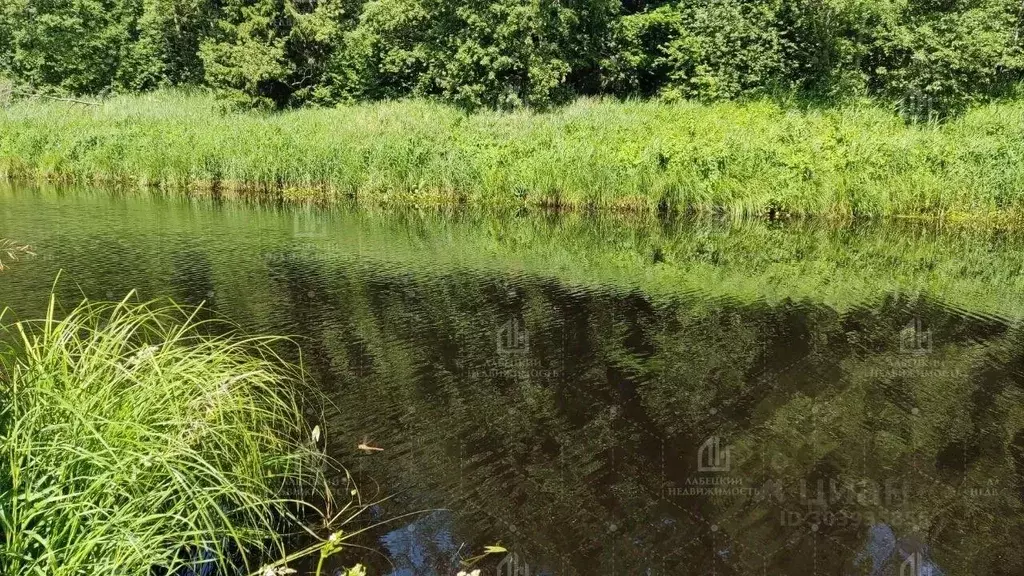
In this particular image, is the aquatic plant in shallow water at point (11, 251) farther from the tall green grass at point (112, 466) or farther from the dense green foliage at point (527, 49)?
the dense green foliage at point (527, 49)

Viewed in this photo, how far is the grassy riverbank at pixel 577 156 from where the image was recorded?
19.0 metres

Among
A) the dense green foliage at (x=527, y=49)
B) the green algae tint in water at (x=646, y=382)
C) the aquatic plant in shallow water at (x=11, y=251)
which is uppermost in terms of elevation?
the dense green foliage at (x=527, y=49)

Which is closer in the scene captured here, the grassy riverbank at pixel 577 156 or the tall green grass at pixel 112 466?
the tall green grass at pixel 112 466

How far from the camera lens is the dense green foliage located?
23.7 metres

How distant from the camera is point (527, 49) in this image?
27.4 metres

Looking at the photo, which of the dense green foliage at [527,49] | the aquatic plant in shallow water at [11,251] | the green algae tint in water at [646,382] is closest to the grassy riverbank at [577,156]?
the dense green foliage at [527,49]

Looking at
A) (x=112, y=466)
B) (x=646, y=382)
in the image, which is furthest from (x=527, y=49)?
(x=112, y=466)

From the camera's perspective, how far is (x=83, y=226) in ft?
55.1

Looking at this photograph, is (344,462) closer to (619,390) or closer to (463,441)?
(463,441)

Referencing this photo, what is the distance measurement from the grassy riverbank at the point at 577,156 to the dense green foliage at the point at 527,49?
174 centimetres

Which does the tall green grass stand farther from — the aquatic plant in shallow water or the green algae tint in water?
the aquatic plant in shallow water

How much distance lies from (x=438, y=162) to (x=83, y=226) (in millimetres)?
9749

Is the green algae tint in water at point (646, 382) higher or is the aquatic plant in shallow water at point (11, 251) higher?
the aquatic plant in shallow water at point (11, 251)

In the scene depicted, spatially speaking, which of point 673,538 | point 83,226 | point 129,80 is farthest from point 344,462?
point 129,80
